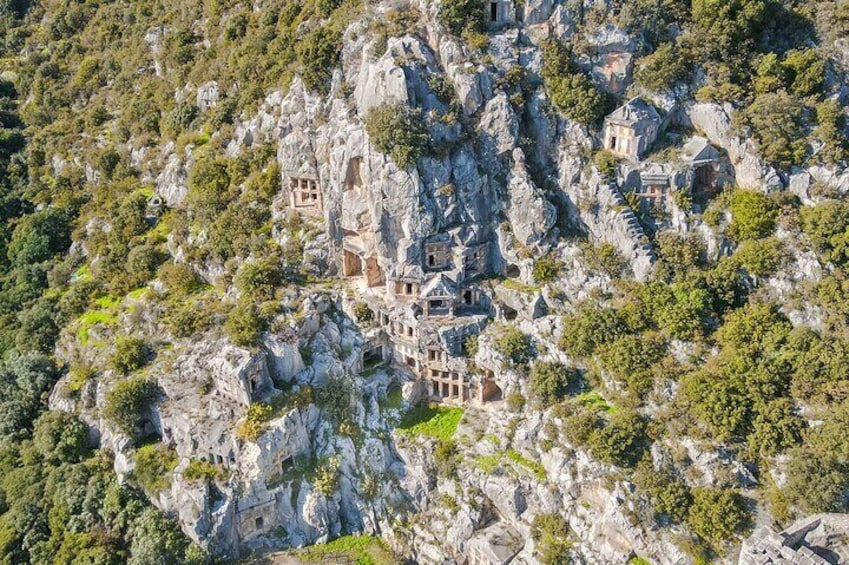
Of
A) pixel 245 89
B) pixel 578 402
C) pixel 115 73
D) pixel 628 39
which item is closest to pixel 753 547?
pixel 578 402

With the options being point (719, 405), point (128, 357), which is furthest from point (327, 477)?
point (719, 405)

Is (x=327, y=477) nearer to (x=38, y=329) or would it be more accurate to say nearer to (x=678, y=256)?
(x=678, y=256)

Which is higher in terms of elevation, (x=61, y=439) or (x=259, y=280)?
(x=259, y=280)

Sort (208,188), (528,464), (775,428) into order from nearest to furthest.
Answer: (775,428) → (528,464) → (208,188)

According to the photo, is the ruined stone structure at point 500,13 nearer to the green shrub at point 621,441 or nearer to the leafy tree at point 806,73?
the leafy tree at point 806,73

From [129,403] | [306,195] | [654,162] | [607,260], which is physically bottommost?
[129,403]

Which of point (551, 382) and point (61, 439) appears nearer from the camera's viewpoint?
point (551, 382)

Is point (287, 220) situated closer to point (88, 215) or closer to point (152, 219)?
point (152, 219)
